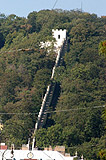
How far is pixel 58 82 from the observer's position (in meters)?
124

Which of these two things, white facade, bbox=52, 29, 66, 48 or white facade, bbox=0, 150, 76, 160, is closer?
white facade, bbox=0, 150, 76, 160

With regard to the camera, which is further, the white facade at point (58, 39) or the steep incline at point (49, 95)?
the white facade at point (58, 39)

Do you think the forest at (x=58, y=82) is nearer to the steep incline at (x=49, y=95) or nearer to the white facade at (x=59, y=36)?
the steep incline at (x=49, y=95)

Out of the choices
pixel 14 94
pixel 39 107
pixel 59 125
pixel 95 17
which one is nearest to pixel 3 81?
pixel 14 94

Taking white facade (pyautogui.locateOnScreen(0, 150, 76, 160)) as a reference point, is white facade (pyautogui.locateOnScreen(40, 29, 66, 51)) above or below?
above

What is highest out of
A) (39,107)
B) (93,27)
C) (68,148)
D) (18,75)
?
(93,27)

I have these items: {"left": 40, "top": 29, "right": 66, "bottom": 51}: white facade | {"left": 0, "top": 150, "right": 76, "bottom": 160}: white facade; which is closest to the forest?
{"left": 40, "top": 29, "right": 66, "bottom": 51}: white facade

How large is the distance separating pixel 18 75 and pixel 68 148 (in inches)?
1263

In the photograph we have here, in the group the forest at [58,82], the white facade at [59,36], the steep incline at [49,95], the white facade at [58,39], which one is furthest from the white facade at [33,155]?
the white facade at [59,36]

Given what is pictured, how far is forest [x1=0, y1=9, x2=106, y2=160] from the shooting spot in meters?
103

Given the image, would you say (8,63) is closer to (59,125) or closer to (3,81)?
(3,81)

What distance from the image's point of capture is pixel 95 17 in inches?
6216

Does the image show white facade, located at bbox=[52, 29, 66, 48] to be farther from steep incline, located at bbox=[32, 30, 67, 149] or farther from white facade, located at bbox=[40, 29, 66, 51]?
steep incline, located at bbox=[32, 30, 67, 149]

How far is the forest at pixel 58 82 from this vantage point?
338ft
